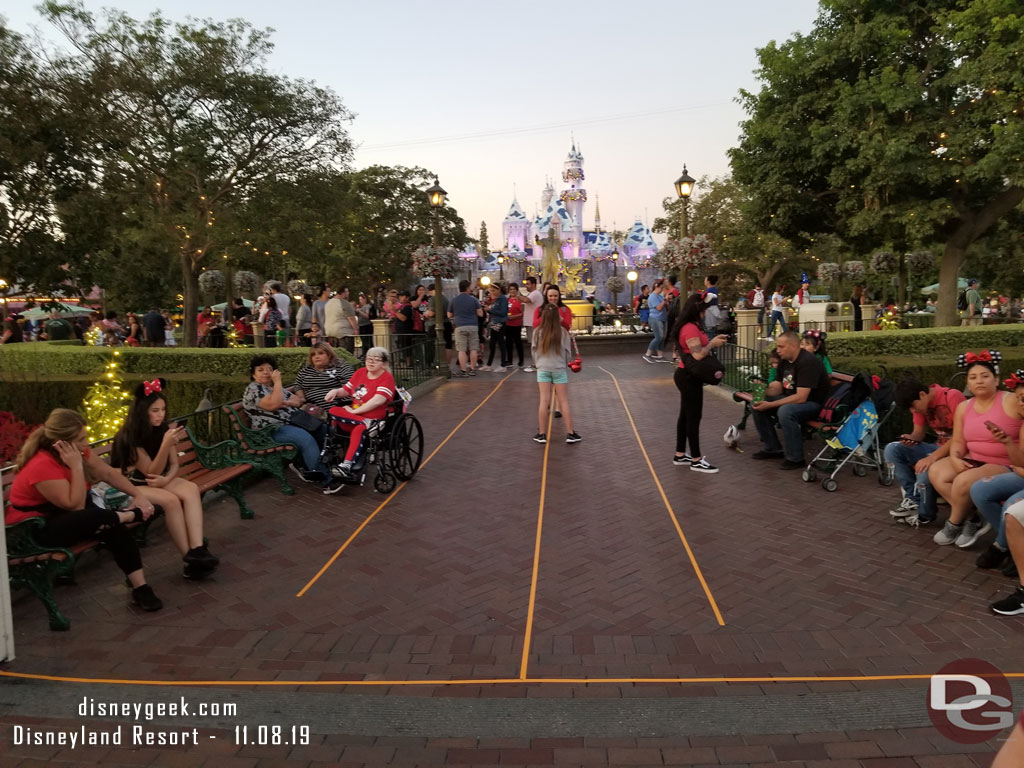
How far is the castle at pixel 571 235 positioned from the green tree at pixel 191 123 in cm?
4377

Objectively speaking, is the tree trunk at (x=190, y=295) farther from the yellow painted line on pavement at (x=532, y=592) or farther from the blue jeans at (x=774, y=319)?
the blue jeans at (x=774, y=319)

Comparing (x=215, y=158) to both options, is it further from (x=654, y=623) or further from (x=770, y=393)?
(x=654, y=623)

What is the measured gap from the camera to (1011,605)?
13.2 feet

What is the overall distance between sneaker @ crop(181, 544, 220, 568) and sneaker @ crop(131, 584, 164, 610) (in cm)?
37

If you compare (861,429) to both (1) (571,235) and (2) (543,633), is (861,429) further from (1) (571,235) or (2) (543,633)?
(1) (571,235)

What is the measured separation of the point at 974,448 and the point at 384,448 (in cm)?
496

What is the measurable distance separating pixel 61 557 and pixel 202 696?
1.39 m

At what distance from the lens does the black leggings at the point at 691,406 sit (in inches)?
279

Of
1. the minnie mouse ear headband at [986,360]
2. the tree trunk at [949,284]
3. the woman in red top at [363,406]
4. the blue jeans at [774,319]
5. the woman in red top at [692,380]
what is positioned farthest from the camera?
the blue jeans at [774,319]

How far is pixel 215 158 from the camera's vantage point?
56.1 ft

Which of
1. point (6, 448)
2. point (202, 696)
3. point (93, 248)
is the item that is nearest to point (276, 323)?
Answer: point (93, 248)

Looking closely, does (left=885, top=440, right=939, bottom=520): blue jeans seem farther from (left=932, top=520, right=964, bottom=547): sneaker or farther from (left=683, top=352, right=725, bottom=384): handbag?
(left=683, top=352, right=725, bottom=384): handbag

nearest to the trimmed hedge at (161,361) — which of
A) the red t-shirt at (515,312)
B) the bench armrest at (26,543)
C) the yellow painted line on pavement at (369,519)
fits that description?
the yellow painted line on pavement at (369,519)

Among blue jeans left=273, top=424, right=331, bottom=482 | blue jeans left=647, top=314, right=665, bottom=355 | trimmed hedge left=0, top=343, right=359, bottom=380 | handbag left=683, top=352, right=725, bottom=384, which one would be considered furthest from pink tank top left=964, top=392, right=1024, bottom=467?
blue jeans left=647, top=314, right=665, bottom=355
